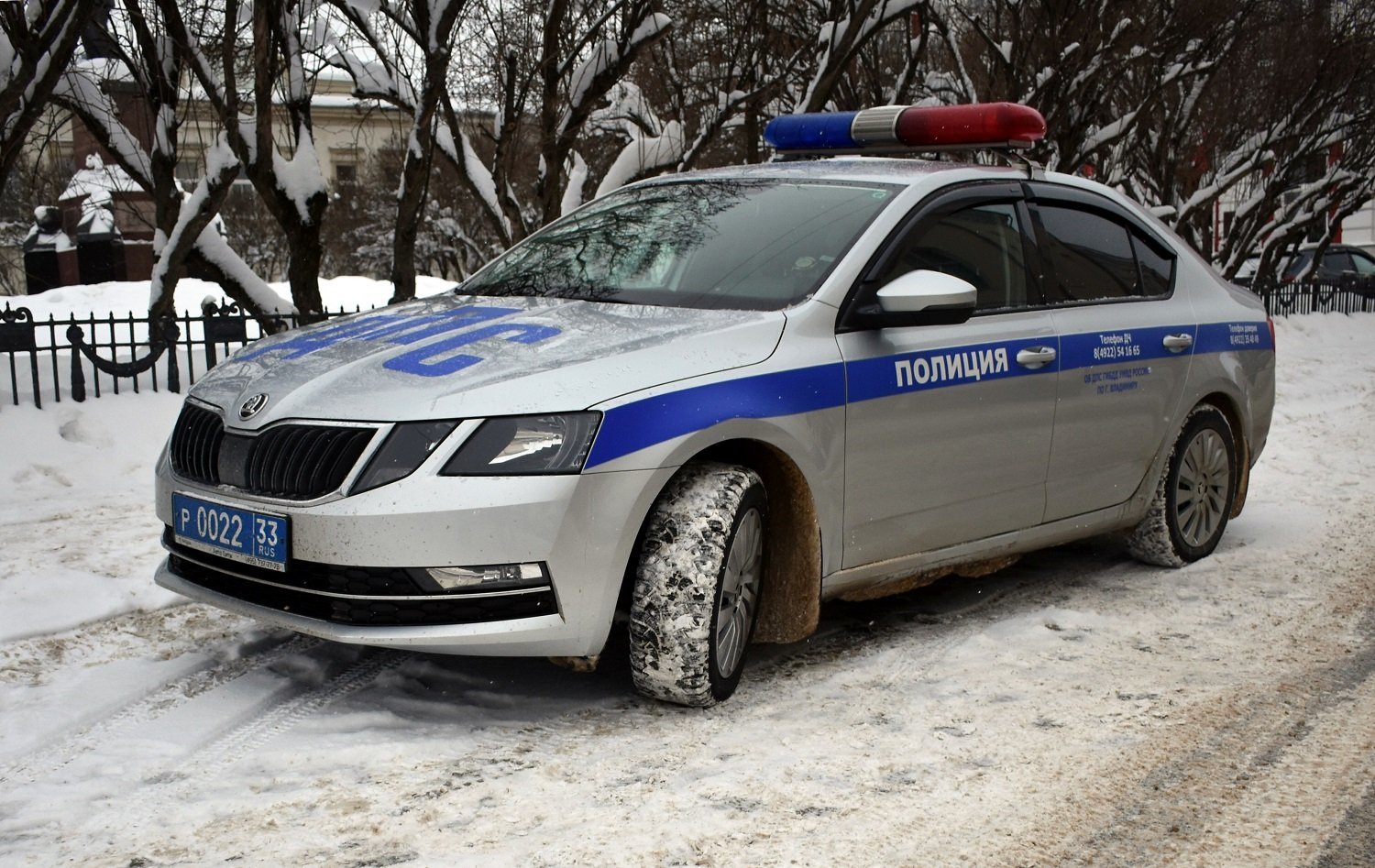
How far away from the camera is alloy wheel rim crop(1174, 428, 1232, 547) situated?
602cm

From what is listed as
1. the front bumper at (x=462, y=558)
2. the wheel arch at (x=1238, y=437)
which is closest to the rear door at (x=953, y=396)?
the front bumper at (x=462, y=558)

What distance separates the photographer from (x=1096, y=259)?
562 centimetres

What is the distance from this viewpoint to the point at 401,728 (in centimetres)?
388

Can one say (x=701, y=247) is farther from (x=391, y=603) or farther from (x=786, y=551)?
(x=391, y=603)

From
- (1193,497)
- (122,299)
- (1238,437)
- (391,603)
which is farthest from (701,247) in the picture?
(122,299)

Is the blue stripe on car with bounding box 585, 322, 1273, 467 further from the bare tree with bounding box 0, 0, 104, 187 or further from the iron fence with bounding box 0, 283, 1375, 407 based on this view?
the iron fence with bounding box 0, 283, 1375, 407

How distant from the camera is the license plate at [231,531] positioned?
3789mm

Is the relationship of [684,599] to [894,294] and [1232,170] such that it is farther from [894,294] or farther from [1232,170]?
[1232,170]

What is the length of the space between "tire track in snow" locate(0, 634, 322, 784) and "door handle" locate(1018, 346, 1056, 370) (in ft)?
8.45

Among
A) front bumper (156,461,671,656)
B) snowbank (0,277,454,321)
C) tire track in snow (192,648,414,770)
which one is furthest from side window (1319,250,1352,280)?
front bumper (156,461,671,656)

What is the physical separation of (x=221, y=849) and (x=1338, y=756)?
2.82 meters

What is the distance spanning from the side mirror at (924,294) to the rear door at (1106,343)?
0.89 m

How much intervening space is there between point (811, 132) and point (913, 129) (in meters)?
0.50

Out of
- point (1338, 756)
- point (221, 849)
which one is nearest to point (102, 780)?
point (221, 849)
